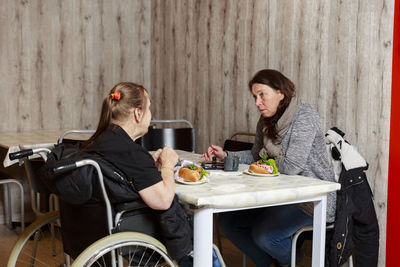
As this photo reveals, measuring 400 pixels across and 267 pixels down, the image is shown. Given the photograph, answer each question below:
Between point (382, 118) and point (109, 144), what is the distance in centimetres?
140

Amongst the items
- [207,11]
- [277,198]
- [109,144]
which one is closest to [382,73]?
[277,198]

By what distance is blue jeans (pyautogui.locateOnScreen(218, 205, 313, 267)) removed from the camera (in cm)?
209

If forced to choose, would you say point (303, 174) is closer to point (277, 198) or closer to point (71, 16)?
point (277, 198)

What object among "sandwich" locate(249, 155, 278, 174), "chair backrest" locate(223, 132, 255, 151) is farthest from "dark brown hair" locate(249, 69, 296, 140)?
"chair backrest" locate(223, 132, 255, 151)

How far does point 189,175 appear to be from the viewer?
180cm

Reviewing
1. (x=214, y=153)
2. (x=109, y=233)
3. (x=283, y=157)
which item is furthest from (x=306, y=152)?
(x=109, y=233)

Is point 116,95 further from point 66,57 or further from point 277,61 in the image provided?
point 66,57

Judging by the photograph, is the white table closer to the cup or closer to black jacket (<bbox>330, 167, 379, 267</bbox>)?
the cup

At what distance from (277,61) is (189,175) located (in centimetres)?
142

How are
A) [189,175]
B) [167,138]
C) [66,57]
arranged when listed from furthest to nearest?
1. [66,57]
2. [167,138]
3. [189,175]

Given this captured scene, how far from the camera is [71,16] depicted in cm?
410

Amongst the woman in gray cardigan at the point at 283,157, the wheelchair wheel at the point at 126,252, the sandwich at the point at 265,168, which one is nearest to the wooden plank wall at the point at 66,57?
the woman in gray cardigan at the point at 283,157

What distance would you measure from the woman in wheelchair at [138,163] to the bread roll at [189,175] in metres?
0.09

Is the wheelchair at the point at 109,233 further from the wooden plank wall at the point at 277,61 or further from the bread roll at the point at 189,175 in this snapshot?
the wooden plank wall at the point at 277,61
